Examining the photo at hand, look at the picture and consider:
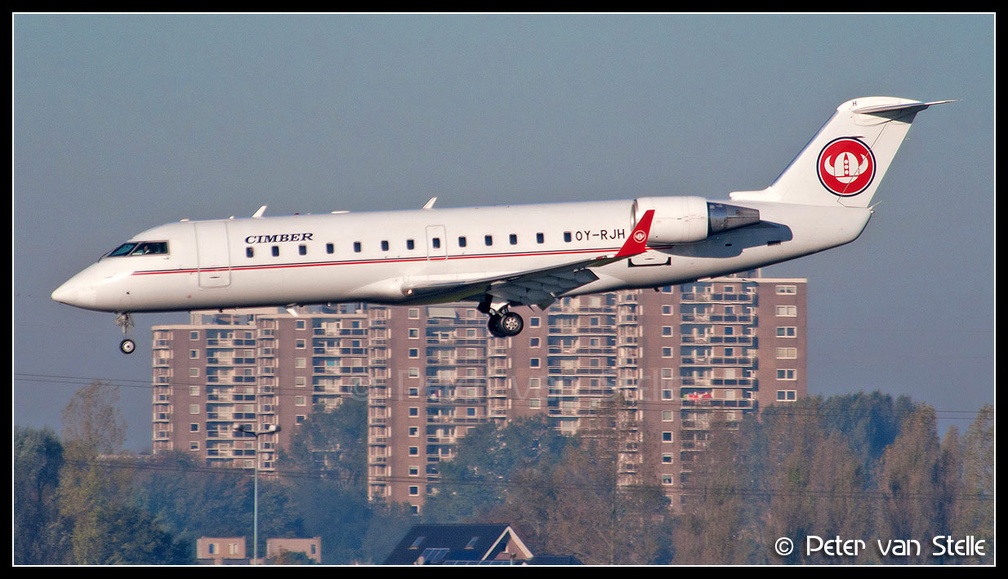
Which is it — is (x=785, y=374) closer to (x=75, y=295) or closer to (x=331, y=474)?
(x=331, y=474)

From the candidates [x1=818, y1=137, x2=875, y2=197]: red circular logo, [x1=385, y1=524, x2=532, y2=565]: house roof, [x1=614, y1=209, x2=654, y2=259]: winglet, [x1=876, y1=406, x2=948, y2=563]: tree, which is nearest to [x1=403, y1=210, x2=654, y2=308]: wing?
[x1=614, y1=209, x2=654, y2=259]: winglet

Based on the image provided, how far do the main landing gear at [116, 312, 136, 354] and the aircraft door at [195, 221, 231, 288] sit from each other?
6.89 feet

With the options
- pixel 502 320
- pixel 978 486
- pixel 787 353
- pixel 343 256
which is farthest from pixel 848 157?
pixel 787 353

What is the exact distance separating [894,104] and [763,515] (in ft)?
123

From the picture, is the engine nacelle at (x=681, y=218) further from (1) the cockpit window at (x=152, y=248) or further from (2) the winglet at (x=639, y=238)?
(1) the cockpit window at (x=152, y=248)

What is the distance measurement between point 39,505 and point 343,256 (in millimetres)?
51079

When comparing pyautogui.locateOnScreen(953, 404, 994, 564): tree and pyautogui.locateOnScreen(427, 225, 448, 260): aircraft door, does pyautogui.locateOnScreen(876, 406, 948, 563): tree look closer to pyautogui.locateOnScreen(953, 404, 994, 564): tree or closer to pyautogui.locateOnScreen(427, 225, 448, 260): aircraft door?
pyautogui.locateOnScreen(953, 404, 994, 564): tree

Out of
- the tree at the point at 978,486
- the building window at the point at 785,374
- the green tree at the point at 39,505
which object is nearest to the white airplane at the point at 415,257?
the tree at the point at 978,486

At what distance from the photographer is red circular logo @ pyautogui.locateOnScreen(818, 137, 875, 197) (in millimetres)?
32062

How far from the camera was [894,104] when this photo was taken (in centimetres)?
3228

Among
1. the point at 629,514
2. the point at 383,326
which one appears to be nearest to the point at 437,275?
the point at 629,514

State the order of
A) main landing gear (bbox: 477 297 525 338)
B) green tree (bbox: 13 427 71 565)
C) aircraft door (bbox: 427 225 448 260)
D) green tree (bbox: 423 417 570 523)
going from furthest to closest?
1. green tree (bbox: 423 417 570 523)
2. green tree (bbox: 13 427 71 565)
3. main landing gear (bbox: 477 297 525 338)
4. aircraft door (bbox: 427 225 448 260)

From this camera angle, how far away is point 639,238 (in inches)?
1160

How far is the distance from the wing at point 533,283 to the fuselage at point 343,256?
150mm
